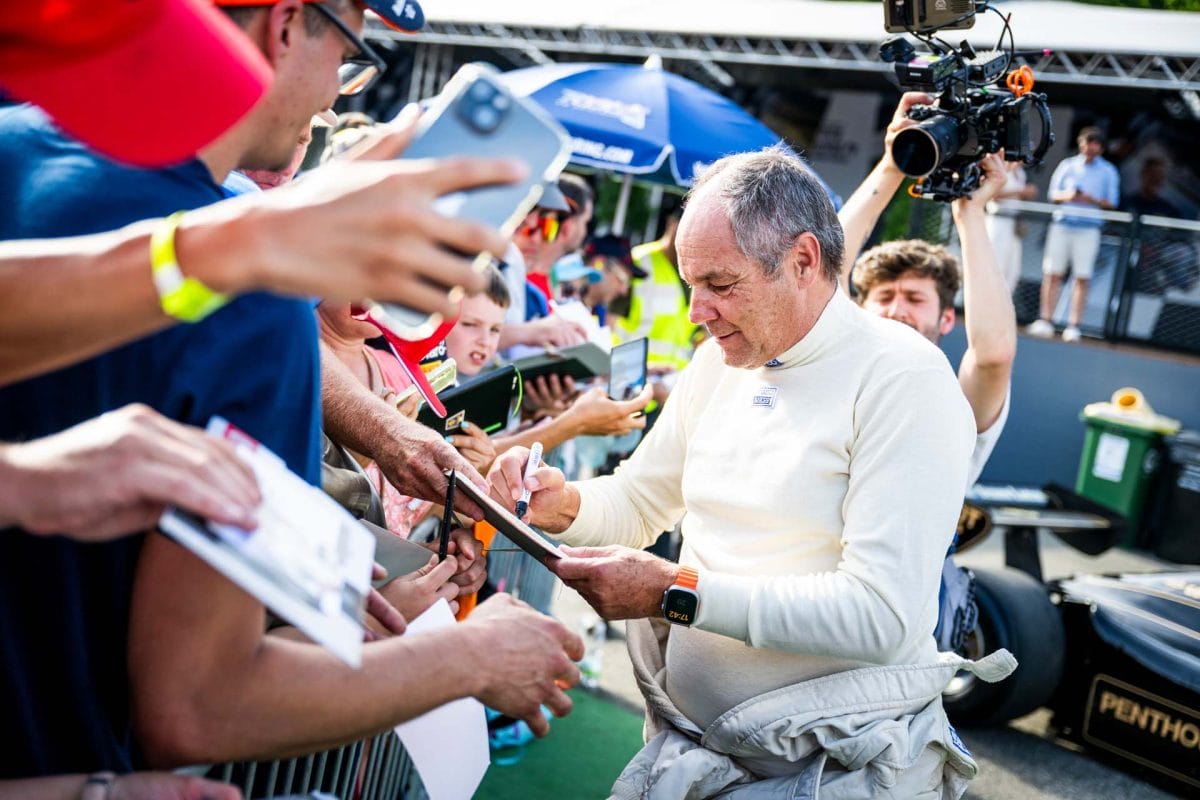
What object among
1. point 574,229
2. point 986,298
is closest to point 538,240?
point 574,229

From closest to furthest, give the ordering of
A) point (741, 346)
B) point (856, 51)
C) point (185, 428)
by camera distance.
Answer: point (185, 428) < point (741, 346) < point (856, 51)

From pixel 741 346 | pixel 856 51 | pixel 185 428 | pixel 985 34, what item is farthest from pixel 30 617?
pixel 856 51

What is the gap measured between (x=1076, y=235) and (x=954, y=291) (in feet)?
28.5

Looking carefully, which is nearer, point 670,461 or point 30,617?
point 30,617

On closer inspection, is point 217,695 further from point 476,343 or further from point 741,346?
point 476,343

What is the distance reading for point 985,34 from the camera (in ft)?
37.4

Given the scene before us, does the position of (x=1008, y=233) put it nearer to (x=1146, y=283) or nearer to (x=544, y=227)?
(x=1146, y=283)

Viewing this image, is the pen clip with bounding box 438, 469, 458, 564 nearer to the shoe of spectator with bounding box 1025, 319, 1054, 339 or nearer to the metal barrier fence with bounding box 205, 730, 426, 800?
the metal barrier fence with bounding box 205, 730, 426, 800

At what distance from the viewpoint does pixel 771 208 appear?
2.49 meters

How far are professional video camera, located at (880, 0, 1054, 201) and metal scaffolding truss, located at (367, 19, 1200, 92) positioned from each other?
8053mm

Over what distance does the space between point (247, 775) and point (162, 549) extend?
28.7 inches

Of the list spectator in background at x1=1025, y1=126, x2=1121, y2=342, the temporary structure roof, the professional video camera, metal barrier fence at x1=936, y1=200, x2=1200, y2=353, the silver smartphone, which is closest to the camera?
the silver smartphone

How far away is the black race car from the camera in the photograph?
461 cm

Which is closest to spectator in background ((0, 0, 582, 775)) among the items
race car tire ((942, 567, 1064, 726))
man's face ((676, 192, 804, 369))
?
man's face ((676, 192, 804, 369))
